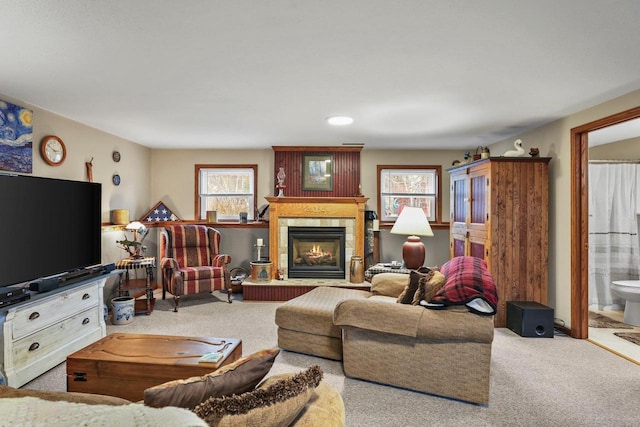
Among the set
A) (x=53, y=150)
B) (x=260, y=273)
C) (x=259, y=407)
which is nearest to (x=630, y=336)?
(x=260, y=273)

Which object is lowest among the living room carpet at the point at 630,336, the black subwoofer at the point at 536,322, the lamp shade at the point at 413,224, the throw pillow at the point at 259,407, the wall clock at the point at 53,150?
the living room carpet at the point at 630,336

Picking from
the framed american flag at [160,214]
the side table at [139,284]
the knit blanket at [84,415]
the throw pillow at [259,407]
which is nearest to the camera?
the knit blanket at [84,415]

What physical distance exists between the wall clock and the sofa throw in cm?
371

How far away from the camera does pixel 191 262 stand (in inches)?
210

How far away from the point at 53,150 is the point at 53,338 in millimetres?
1877

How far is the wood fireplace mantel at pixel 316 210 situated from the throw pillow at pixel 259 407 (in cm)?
437

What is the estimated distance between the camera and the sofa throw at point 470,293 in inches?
95.9

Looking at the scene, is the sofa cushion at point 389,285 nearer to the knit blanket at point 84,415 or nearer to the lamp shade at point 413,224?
the lamp shade at point 413,224

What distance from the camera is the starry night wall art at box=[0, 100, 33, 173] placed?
3.22 m

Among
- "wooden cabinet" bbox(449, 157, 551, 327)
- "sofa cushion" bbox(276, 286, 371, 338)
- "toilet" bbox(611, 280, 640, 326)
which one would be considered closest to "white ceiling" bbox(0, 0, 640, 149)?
"wooden cabinet" bbox(449, 157, 551, 327)

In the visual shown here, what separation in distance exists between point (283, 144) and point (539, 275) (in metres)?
3.71

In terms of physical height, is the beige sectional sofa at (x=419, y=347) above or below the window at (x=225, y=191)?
below

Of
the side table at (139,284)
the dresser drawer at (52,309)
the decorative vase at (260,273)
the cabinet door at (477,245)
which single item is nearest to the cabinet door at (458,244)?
the cabinet door at (477,245)

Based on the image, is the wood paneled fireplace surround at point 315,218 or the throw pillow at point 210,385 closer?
the throw pillow at point 210,385
